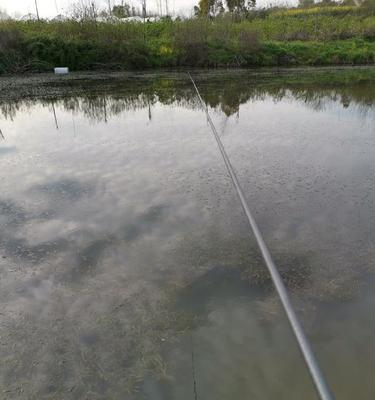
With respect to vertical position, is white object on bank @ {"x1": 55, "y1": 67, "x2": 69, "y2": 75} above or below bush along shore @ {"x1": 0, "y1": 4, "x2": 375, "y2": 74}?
below

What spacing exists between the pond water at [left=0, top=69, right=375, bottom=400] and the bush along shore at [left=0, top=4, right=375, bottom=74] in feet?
38.3

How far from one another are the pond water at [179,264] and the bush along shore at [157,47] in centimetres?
1166

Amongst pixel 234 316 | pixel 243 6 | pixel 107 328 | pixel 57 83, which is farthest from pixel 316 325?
pixel 243 6

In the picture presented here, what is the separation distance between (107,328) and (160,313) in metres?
0.34

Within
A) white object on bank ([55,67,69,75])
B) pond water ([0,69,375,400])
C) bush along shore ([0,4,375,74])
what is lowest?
pond water ([0,69,375,400])

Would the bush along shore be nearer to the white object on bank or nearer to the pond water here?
the white object on bank

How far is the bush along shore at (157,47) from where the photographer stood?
52.5 ft

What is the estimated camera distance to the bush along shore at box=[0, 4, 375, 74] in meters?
16.0

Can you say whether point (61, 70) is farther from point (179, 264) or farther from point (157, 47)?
point (179, 264)

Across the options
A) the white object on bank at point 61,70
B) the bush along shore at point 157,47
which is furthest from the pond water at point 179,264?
the bush along shore at point 157,47

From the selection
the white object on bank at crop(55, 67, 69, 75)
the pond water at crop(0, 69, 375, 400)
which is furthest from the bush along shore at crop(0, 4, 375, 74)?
the pond water at crop(0, 69, 375, 400)

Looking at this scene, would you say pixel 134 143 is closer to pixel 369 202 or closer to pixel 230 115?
pixel 230 115

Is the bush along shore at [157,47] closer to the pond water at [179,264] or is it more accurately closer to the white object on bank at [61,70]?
the white object on bank at [61,70]

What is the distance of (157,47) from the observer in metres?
18.2
